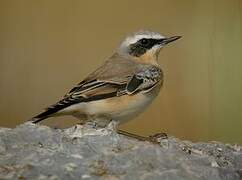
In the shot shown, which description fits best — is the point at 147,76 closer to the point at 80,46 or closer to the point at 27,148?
the point at 80,46

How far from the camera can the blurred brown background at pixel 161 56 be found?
8.62 ft

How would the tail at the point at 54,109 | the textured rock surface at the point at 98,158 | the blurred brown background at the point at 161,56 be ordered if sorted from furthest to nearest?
the blurred brown background at the point at 161,56 < the tail at the point at 54,109 < the textured rock surface at the point at 98,158

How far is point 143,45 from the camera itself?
2.58 metres

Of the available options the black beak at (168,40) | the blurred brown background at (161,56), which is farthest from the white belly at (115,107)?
the blurred brown background at (161,56)

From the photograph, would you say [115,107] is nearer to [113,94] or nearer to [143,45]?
[113,94]

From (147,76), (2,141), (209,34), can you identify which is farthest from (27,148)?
(209,34)

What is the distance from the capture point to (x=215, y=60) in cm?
266

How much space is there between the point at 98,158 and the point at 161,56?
3.54ft

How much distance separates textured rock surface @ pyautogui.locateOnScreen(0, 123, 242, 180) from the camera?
1.64 meters

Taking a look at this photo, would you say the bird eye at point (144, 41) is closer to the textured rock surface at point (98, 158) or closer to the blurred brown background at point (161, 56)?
the blurred brown background at point (161, 56)

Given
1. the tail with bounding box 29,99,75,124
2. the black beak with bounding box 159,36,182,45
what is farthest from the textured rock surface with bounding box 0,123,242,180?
the black beak with bounding box 159,36,182,45

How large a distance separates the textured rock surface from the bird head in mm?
630

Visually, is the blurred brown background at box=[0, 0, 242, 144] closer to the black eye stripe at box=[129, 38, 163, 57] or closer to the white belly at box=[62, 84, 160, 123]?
the black eye stripe at box=[129, 38, 163, 57]

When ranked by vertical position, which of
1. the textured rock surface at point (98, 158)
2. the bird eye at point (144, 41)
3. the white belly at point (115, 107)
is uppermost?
the bird eye at point (144, 41)
